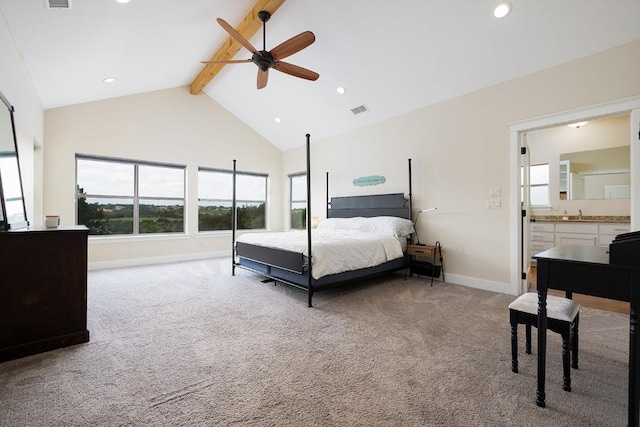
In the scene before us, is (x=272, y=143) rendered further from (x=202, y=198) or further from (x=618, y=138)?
(x=618, y=138)

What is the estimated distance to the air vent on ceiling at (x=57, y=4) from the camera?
2633 millimetres

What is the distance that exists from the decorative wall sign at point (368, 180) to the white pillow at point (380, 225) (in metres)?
0.73

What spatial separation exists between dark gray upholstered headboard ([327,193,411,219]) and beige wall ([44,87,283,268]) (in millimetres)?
2569

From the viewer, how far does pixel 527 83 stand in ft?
11.9

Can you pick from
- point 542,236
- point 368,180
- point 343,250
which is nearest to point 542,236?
point 542,236

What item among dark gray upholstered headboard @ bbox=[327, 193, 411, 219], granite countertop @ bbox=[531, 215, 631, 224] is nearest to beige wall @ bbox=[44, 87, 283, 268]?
dark gray upholstered headboard @ bbox=[327, 193, 411, 219]

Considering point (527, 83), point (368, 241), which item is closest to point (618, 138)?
point (527, 83)

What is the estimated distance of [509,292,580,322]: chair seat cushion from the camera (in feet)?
5.55

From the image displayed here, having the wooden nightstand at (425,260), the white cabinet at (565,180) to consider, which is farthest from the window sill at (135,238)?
the white cabinet at (565,180)

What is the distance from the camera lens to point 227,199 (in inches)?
283

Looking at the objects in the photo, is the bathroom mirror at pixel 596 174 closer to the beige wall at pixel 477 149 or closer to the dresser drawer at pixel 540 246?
the dresser drawer at pixel 540 246

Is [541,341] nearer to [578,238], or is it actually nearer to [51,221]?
[51,221]

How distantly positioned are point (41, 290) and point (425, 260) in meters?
4.61

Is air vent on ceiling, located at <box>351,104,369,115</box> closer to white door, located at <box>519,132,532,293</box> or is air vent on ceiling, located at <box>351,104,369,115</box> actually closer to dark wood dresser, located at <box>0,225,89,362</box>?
white door, located at <box>519,132,532,293</box>
